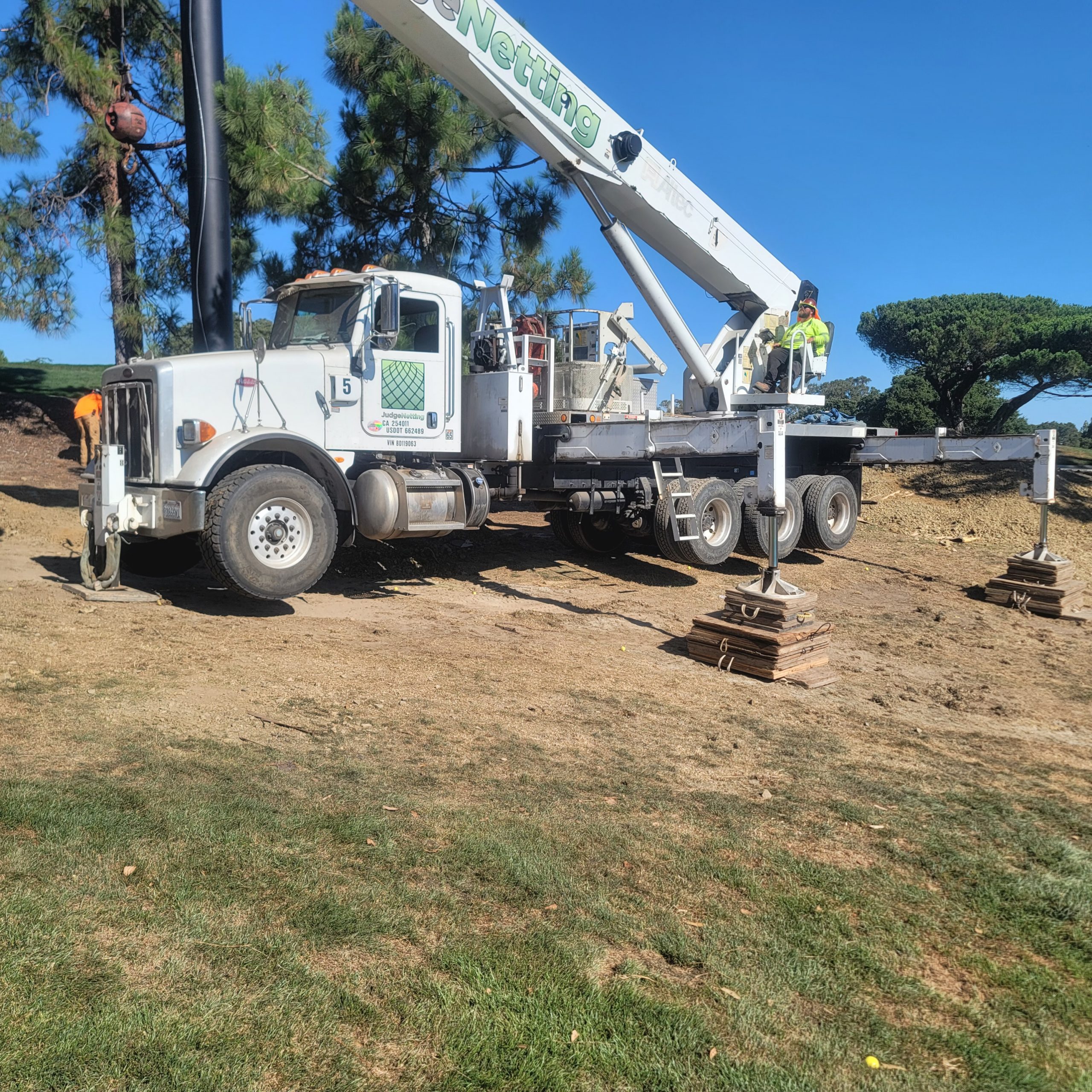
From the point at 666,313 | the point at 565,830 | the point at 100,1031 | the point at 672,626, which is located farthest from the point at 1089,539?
the point at 100,1031

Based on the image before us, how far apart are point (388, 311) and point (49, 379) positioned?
1770 cm

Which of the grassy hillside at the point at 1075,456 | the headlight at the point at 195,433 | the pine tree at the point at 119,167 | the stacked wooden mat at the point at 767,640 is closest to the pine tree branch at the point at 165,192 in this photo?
the pine tree at the point at 119,167

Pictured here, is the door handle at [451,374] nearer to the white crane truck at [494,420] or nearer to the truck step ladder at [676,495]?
the white crane truck at [494,420]

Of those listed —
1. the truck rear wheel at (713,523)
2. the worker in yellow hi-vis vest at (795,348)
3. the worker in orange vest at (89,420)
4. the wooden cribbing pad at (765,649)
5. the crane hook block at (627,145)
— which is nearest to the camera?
the wooden cribbing pad at (765,649)

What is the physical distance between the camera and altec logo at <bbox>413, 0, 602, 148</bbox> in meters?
8.99

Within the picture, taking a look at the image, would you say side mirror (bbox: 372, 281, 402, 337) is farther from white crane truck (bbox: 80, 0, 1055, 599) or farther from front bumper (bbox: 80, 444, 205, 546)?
front bumper (bbox: 80, 444, 205, 546)

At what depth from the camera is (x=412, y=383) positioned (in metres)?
9.21

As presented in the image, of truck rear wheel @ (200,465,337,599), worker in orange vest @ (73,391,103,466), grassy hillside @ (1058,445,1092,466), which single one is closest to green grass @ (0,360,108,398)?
worker in orange vest @ (73,391,103,466)

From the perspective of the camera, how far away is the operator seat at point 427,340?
9.34m

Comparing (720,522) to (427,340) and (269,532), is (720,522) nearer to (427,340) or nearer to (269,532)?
(427,340)

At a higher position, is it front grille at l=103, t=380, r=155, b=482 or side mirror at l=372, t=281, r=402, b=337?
side mirror at l=372, t=281, r=402, b=337

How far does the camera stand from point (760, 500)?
25.0ft

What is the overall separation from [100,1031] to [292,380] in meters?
6.51

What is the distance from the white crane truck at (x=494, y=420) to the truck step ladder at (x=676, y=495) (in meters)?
0.03
